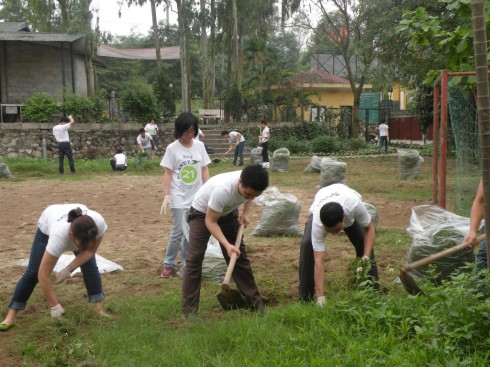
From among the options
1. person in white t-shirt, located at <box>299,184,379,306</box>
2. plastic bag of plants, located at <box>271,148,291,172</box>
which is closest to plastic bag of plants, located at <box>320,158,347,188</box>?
plastic bag of plants, located at <box>271,148,291,172</box>

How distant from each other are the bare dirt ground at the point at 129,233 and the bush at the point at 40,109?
20.2 feet

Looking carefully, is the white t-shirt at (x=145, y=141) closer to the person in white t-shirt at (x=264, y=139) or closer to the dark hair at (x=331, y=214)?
the person in white t-shirt at (x=264, y=139)

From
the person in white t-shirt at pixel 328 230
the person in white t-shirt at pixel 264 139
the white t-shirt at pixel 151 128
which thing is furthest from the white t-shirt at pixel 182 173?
the white t-shirt at pixel 151 128

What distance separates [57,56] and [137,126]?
413 cm

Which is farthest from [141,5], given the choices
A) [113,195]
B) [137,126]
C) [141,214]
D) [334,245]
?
[334,245]

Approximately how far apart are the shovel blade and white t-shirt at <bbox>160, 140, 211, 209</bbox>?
1.39m

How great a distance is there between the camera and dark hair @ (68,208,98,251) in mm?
4012

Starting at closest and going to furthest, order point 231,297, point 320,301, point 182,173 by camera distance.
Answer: point 320,301
point 231,297
point 182,173

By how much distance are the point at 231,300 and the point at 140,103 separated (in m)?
17.9

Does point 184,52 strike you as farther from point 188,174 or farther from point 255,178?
point 255,178

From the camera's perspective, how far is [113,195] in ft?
39.5

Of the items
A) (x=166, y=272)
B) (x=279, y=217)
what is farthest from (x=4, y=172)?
(x=166, y=272)

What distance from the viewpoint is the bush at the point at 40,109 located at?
65.1ft

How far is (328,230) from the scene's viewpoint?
418 cm
